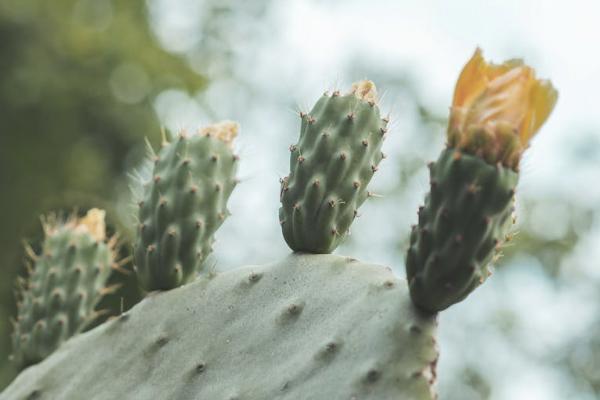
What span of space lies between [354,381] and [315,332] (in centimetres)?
18

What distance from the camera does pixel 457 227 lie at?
1.64 metres

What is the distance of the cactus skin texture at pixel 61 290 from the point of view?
2.54 m

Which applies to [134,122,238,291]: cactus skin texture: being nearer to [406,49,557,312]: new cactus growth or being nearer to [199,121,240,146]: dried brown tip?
[199,121,240,146]: dried brown tip

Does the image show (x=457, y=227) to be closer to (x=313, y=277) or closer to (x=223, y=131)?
(x=313, y=277)

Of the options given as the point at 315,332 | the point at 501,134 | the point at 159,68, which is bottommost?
the point at 159,68

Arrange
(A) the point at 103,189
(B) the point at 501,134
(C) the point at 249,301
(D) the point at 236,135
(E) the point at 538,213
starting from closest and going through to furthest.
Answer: (B) the point at 501,134 < (C) the point at 249,301 < (D) the point at 236,135 < (A) the point at 103,189 < (E) the point at 538,213

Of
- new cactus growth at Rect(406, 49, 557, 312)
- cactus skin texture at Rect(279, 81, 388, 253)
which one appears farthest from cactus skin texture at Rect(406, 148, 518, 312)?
cactus skin texture at Rect(279, 81, 388, 253)

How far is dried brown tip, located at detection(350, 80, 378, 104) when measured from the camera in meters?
2.07

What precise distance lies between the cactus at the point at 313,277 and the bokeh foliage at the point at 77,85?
855 cm

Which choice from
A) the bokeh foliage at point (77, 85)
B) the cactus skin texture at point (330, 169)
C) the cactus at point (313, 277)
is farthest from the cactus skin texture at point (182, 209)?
the bokeh foliage at point (77, 85)

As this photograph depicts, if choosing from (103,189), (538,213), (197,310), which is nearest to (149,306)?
(197,310)

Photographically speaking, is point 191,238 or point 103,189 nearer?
point 191,238

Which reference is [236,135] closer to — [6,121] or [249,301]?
[249,301]

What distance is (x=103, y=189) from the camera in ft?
34.9
